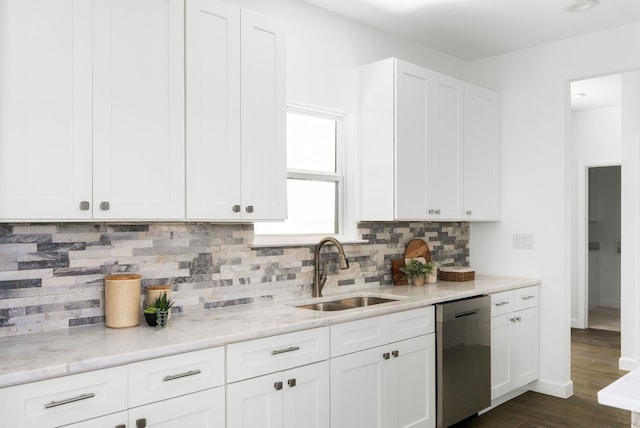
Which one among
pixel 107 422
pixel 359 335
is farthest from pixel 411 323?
pixel 107 422

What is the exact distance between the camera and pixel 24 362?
1.77 m

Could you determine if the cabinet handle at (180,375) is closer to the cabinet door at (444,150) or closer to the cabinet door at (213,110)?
the cabinet door at (213,110)

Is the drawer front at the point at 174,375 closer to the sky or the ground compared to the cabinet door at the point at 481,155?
closer to the ground

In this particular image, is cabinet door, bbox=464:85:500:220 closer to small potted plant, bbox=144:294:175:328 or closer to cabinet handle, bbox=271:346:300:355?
cabinet handle, bbox=271:346:300:355

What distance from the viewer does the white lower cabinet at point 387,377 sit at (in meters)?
2.68

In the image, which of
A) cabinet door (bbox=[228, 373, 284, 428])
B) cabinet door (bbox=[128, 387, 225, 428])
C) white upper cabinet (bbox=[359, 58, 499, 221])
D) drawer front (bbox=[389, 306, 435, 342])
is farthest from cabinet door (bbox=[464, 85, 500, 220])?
cabinet door (bbox=[128, 387, 225, 428])

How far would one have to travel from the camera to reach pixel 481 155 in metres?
4.29

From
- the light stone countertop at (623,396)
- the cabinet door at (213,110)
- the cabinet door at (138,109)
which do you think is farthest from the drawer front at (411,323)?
the light stone countertop at (623,396)

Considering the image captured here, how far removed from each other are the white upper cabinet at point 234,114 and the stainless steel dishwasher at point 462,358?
1.32m

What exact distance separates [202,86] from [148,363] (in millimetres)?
1233

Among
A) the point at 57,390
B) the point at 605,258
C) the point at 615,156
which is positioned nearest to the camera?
the point at 57,390

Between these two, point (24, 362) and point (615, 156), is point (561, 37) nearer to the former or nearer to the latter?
point (615, 156)

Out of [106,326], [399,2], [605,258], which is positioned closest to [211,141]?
[106,326]

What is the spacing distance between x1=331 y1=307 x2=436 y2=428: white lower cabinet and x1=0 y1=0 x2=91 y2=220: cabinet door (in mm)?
1396
